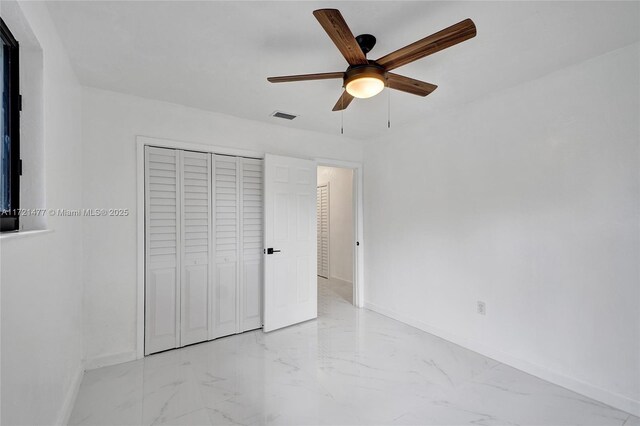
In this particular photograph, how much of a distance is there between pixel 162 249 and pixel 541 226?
3.33 m

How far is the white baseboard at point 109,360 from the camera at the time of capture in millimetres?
2510

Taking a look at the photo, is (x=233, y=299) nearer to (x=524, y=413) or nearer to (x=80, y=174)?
(x=80, y=174)

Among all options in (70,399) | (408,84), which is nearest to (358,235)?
(408,84)

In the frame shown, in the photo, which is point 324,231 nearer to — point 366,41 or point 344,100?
point 344,100

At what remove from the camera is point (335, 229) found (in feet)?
19.7

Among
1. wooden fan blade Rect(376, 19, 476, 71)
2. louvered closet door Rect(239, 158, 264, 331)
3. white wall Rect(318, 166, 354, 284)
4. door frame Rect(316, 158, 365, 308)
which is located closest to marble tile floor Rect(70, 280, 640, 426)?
louvered closet door Rect(239, 158, 264, 331)

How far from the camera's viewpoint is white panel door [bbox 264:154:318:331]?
11.0 ft

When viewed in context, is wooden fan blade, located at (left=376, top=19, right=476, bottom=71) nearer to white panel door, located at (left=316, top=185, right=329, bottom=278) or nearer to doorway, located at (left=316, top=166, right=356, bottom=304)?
doorway, located at (left=316, top=166, right=356, bottom=304)

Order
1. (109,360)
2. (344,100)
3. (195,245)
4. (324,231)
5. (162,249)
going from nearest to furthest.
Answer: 1. (344,100)
2. (109,360)
3. (162,249)
4. (195,245)
5. (324,231)

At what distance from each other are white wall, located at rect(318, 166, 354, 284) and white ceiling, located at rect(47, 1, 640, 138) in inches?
118

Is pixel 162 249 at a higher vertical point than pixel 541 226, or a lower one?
lower

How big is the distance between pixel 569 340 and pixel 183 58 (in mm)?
3508

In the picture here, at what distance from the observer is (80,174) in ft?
8.00

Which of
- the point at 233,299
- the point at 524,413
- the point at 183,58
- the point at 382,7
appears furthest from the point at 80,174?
the point at 524,413
